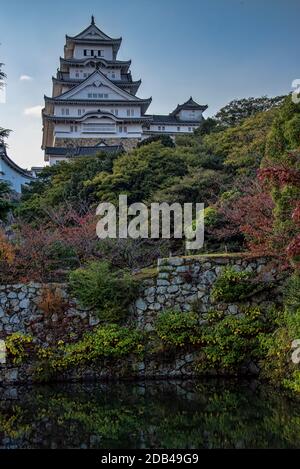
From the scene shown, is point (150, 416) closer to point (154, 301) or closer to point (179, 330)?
point (179, 330)

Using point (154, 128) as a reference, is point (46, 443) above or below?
below

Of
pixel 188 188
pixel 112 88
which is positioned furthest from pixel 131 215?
pixel 112 88

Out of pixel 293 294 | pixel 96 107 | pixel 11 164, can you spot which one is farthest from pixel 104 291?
pixel 96 107

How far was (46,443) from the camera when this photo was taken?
6.31 meters

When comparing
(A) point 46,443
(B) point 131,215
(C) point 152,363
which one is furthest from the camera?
(B) point 131,215

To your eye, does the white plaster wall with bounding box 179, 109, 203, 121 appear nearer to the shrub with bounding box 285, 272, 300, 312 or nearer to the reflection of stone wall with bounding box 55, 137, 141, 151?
the reflection of stone wall with bounding box 55, 137, 141, 151

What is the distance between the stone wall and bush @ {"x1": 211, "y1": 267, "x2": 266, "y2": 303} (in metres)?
0.12

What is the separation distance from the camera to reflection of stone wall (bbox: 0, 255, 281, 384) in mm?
10430

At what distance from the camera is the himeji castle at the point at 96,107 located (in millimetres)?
39375

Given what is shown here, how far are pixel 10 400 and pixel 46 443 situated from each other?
2.69m

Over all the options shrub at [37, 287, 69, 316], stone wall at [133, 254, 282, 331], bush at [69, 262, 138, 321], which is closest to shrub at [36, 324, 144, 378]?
bush at [69, 262, 138, 321]

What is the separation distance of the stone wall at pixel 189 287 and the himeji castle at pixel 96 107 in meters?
24.6

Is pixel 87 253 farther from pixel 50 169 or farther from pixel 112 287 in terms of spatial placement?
A: pixel 50 169

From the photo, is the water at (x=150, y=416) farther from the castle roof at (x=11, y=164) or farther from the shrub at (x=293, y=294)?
the castle roof at (x=11, y=164)
